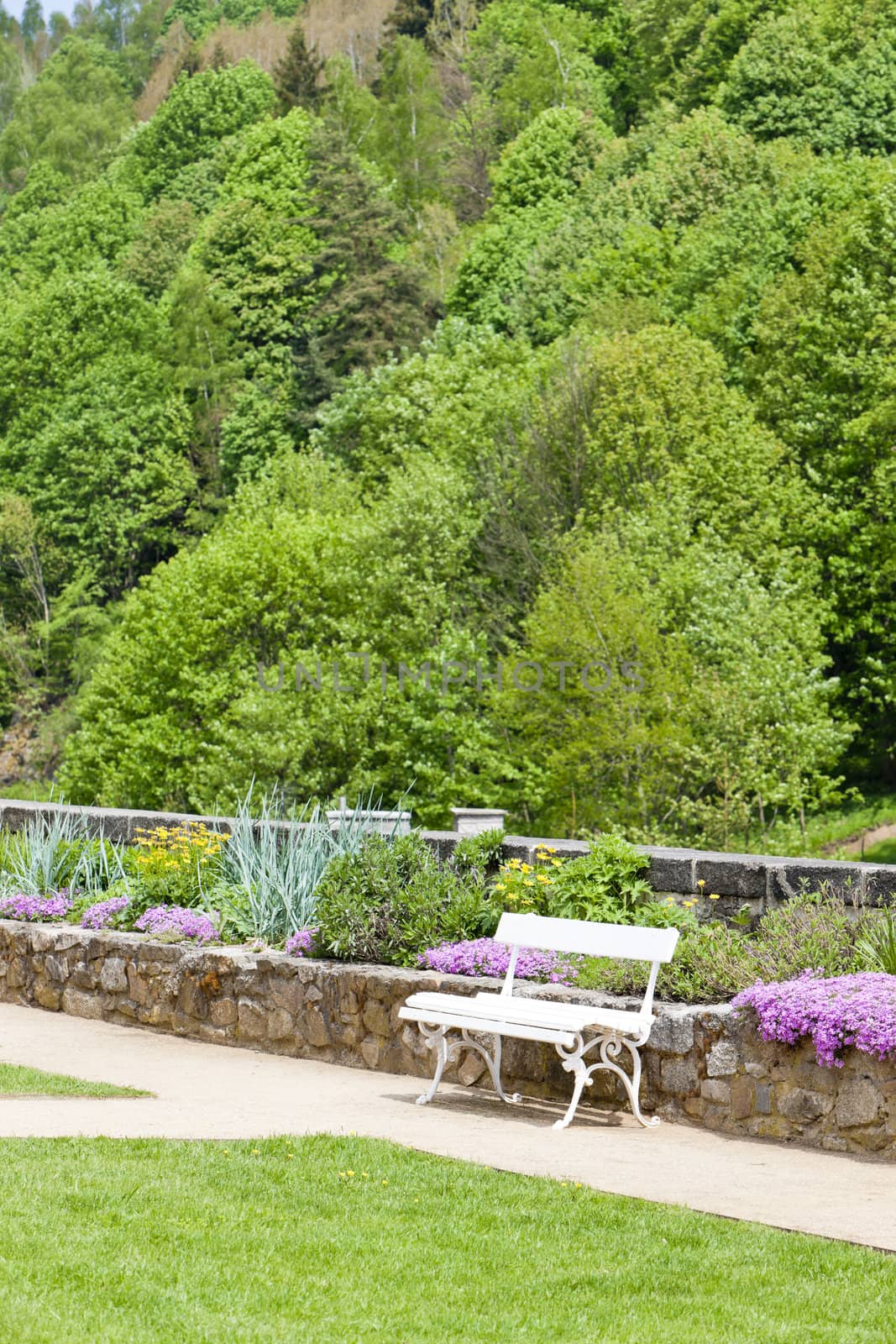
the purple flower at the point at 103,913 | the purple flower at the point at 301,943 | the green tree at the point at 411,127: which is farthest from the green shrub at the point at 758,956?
the green tree at the point at 411,127

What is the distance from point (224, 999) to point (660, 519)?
76.2ft

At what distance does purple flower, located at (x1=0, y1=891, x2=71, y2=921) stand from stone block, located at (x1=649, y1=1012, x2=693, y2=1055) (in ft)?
19.6

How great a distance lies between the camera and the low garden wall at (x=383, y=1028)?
700cm

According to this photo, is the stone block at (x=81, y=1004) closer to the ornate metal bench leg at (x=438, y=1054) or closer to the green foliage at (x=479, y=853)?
the green foliage at (x=479, y=853)

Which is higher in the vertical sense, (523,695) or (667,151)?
(667,151)

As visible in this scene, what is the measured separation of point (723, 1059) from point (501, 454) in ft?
99.8

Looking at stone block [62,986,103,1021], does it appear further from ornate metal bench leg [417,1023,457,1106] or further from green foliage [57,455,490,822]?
green foliage [57,455,490,822]

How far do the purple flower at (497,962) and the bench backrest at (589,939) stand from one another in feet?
1.11

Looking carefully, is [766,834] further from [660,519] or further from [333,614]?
[333,614]

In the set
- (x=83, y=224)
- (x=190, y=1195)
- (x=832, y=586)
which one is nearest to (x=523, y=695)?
(x=832, y=586)

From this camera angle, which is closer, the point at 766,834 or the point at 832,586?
the point at 766,834

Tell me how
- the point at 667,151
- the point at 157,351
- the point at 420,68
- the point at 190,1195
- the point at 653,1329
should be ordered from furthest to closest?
the point at 420,68 < the point at 157,351 < the point at 667,151 < the point at 190,1195 < the point at 653,1329

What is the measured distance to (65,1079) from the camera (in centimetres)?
816

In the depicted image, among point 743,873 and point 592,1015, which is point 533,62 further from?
point 592,1015
